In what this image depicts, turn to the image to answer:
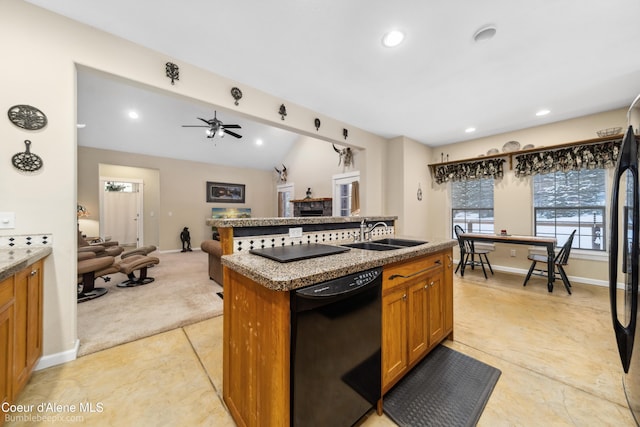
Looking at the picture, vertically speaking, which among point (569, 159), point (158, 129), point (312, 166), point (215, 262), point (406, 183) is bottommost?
point (215, 262)

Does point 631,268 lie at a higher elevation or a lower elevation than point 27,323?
higher

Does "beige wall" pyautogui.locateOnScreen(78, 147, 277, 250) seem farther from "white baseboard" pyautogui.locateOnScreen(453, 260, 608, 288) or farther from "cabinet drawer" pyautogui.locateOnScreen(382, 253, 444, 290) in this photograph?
"white baseboard" pyautogui.locateOnScreen(453, 260, 608, 288)

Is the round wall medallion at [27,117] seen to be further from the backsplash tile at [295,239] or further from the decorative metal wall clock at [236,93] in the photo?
the backsplash tile at [295,239]

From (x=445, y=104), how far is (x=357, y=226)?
99.1 inches

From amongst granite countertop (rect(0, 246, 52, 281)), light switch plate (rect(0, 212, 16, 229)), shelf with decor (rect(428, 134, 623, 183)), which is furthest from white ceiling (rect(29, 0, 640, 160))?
granite countertop (rect(0, 246, 52, 281))

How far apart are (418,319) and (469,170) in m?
4.32

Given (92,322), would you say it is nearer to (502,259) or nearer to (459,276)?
(459,276)

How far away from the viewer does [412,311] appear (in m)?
1.71

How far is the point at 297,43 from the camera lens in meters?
2.30

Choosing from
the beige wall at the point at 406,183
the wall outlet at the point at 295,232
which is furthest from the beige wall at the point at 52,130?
the beige wall at the point at 406,183

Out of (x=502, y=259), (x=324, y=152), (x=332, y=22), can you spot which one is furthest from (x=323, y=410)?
(x=324, y=152)

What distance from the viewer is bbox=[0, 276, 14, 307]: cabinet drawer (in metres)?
1.24

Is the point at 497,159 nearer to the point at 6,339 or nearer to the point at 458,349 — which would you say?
the point at 458,349

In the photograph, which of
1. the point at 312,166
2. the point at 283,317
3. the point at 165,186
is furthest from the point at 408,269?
the point at 165,186
